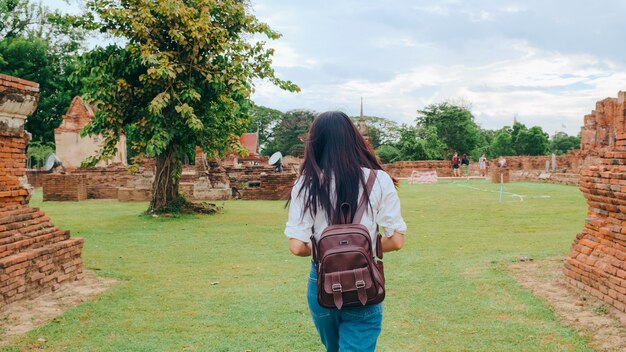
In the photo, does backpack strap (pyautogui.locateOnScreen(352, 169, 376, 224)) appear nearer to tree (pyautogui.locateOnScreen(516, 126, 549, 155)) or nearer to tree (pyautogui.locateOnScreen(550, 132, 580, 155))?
tree (pyautogui.locateOnScreen(516, 126, 549, 155))

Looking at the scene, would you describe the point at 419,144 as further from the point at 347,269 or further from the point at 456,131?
the point at 347,269

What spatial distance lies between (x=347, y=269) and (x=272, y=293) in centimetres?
319

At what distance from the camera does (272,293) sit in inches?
207

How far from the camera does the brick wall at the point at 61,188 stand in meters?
17.6

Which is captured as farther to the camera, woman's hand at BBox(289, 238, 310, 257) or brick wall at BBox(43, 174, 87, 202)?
brick wall at BBox(43, 174, 87, 202)

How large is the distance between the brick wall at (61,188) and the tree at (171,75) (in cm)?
614

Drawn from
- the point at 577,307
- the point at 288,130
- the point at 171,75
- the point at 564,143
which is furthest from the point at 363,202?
the point at 288,130

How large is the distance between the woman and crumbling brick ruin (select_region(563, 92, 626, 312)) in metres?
2.76

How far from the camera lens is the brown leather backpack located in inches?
86.3

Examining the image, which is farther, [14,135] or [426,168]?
[426,168]

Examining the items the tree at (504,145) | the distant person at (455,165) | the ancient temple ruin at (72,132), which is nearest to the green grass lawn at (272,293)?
the distant person at (455,165)

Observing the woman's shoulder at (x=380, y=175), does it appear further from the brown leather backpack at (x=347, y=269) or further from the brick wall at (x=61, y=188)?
the brick wall at (x=61, y=188)

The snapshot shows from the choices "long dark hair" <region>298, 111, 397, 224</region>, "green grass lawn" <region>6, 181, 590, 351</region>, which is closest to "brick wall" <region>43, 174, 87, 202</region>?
"green grass lawn" <region>6, 181, 590, 351</region>

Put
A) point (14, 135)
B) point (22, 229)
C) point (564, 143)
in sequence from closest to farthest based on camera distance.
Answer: point (22, 229) → point (14, 135) → point (564, 143)
